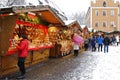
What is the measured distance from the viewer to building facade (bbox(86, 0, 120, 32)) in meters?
81.1

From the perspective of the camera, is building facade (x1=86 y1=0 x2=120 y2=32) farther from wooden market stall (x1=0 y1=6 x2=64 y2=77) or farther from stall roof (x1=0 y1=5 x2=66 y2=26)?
stall roof (x1=0 y1=5 x2=66 y2=26)

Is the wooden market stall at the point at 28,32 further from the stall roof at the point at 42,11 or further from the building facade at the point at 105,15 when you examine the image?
the building facade at the point at 105,15

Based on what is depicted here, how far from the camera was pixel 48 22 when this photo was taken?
1973 centimetres

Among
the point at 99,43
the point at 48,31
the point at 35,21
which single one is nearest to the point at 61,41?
the point at 48,31

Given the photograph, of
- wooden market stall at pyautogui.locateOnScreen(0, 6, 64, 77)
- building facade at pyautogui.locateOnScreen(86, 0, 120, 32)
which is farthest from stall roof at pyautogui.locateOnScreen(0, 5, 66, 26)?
building facade at pyautogui.locateOnScreen(86, 0, 120, 32)

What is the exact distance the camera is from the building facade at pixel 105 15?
81.1 meters

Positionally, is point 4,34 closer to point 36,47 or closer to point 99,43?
point 36,47

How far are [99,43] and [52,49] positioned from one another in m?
10.1

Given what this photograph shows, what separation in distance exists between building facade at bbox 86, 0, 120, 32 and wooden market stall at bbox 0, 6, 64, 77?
202 ft

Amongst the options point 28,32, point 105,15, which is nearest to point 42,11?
point 28,32

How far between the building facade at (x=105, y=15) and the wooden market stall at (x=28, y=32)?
2418 inches

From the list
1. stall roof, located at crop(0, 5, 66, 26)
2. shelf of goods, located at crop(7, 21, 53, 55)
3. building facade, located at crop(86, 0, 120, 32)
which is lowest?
shelf of goods, located at crop(7, 21, 53, 55)

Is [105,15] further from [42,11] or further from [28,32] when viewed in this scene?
[28,32]

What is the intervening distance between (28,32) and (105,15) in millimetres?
68753
